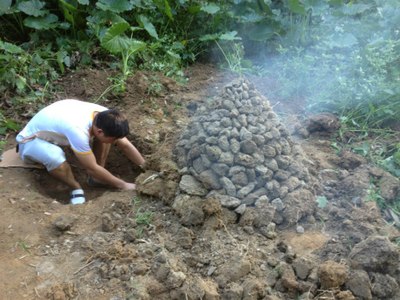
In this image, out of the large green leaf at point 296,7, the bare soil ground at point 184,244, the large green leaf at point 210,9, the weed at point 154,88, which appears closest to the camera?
the bare soil ground at point 184,244

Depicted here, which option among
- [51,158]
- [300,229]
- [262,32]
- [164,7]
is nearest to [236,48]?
[262,32]

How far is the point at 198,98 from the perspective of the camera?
439 centimetres

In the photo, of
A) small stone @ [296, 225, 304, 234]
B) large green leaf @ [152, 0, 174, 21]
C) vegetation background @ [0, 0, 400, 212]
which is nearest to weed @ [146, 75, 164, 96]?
vegetation background @ [0, 0, 400, 212]

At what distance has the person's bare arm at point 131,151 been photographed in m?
3.75

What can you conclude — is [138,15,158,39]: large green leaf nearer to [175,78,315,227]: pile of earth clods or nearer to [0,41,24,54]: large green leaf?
[0,41,24,54]: large green leaf

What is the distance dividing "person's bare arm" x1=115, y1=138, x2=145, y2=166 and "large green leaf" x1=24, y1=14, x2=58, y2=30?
1.61 m

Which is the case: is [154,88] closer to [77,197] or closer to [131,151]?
[131,151]

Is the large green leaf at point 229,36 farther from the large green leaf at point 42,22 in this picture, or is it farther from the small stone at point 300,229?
the small stone at point 300,229

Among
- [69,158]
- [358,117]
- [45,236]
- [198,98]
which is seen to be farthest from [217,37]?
[45,236]

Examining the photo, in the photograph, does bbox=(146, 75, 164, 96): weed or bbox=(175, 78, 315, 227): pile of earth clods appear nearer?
bbox=(175, 78, 315, 227): pile of earth clods

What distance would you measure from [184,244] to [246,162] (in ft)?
2.17

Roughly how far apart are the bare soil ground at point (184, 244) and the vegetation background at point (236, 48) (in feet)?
2.07

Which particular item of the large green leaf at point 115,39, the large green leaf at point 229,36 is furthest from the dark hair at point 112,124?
the large green leaf at point 229,36

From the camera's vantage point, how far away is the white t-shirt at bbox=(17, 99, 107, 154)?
135 inches
